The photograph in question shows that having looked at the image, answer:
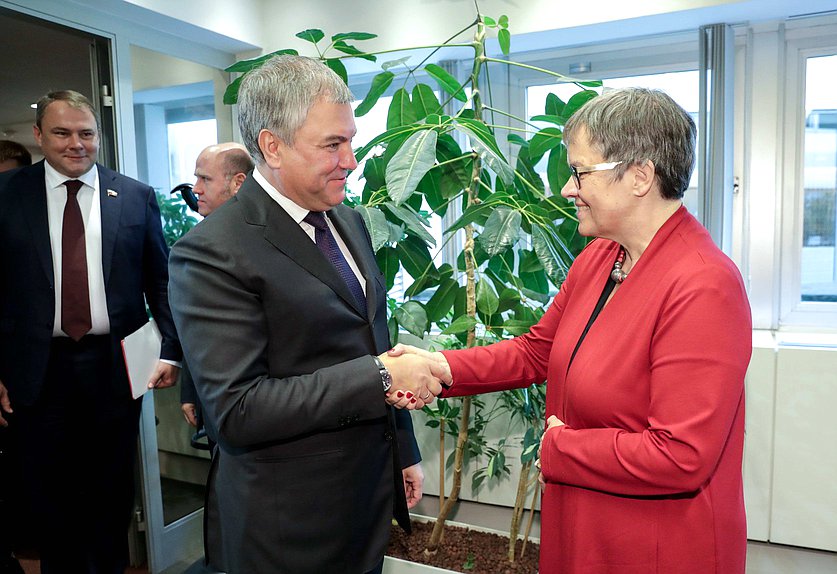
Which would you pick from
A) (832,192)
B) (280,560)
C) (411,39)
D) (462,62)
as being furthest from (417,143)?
(832,192)

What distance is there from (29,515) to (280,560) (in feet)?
5.14

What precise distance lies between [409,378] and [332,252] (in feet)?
1.07

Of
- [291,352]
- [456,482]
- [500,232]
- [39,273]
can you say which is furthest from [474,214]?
[39,273]

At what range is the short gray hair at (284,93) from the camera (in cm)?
132

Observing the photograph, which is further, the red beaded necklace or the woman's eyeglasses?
the red beaded necklace

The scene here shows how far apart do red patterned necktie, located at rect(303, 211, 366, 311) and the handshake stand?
138 millimetres

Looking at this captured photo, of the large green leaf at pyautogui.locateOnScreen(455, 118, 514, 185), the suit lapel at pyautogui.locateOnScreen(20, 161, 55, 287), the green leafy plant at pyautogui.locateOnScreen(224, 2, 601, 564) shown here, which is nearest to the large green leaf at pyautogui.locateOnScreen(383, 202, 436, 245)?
the green leafy plant at pyautogui.locateOnScreen(224, 2, 601, 564)

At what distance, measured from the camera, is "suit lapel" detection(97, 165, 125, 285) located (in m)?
2.38

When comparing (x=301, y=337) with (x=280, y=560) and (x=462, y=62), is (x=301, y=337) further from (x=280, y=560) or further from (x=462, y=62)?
(x=462, y=62)

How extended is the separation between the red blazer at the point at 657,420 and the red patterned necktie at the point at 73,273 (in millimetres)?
1731

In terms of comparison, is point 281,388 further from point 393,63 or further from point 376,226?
point 393,63

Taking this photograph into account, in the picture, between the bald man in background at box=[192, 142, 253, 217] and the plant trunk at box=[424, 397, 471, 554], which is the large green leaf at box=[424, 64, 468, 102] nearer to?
the bald man in background at box=[192, 142, 253, 217]

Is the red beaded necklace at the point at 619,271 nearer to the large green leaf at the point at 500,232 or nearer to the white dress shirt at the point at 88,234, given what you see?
the large green leaf at the point at 500,232

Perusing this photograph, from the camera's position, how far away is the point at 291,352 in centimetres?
129
